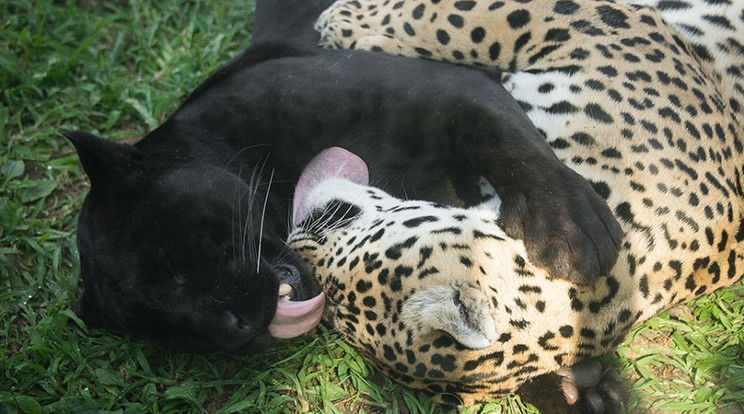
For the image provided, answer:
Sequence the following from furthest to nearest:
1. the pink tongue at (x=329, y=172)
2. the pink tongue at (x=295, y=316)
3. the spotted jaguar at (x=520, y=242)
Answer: the pink tongue at (x=329, y=172), the pink tongue at (x=295, y=316), the spotted jaguar at (x=520, y=242)

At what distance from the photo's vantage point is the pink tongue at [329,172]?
12.7 feet

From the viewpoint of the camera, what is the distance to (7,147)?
487 centimetres

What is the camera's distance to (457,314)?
9.84ft

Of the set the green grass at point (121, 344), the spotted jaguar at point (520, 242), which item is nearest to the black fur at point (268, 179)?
the spotted jaguar at point (520, 242)

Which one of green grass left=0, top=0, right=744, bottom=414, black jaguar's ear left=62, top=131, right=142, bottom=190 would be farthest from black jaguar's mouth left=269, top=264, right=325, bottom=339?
black jaguar's ear left=62, top=131, right=142, bottom=190

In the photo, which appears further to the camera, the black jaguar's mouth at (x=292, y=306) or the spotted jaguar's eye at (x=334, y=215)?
the spotted jaguar's eye at (x=334, y=215)

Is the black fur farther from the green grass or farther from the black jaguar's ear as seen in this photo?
the green grass

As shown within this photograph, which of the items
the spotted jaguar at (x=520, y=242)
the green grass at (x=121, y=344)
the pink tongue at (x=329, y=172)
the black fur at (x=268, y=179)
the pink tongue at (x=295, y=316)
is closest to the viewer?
the spotted jaguar at (x=520, y=242)

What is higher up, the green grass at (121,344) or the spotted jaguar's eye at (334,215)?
the spotted jaguar's eye at (334,215)

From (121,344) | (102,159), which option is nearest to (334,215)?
(102,159)

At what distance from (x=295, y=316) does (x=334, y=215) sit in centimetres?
51

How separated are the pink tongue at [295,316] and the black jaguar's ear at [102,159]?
92 centimetres

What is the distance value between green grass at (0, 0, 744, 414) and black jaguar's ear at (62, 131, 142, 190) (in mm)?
893

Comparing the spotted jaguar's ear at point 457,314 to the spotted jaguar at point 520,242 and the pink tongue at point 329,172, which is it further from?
the pink tongue at point 329,172
